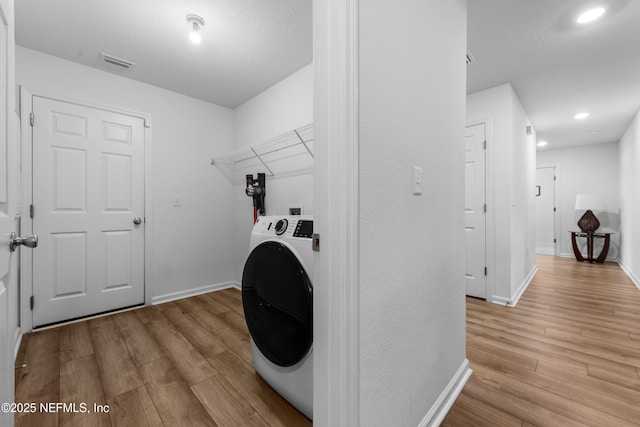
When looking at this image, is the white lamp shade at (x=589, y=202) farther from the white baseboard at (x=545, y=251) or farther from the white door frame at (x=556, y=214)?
the white baseboard at (x=545, y=251)

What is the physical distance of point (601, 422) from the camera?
49.1 inches

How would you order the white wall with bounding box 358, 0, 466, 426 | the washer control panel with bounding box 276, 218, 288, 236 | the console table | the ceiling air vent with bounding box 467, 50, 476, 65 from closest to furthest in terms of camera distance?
the white wall with bounding box 358, 0, 466, 426, the washer control panel with bounding box 276, 218, 288, 236, the ceiling air vent with bounding box 467, 50, 476, 65, the console table

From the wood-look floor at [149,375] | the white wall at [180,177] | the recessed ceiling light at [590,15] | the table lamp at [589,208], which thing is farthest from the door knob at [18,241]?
the table lamp at [589,208]

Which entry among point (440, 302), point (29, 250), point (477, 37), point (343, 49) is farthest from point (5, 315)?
point (477, 37)

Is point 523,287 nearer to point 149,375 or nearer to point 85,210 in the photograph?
point 149,375

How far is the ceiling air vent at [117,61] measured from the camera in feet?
7.51

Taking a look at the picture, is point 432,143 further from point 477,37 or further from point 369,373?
point 477,37

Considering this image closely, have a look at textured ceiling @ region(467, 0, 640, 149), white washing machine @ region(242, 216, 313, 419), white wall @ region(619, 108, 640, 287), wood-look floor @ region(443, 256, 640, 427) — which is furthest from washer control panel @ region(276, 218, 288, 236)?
white wall @ region(619, 108, 640, 287)

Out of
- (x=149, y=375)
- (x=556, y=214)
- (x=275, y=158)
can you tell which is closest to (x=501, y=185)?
(x=275, y=158)

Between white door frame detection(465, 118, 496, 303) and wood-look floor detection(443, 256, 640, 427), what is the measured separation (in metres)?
0.23

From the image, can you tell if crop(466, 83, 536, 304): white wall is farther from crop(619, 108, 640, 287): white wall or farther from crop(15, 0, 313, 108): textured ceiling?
crop(15, 0, 313, 108): textured ceiling

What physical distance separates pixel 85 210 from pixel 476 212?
154 inches

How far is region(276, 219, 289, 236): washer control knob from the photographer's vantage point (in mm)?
1345

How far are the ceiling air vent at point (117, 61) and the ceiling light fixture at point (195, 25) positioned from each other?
85cm
